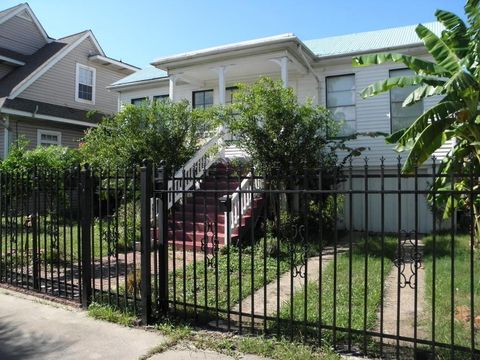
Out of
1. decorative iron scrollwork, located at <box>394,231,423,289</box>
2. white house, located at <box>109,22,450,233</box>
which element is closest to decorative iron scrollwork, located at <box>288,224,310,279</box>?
decorative iron scrollwork, located at <box>394,231,423,289</box>

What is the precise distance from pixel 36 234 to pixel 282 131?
5.72 m

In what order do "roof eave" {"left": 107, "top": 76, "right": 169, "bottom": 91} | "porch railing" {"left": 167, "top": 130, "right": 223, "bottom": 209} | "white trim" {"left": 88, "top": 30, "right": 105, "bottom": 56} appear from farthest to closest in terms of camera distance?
"white trim" {"left": 88, "top": 30, "right": 105, "bottom": 56} < "roof eave" {"left": 107, "top": 76, "right": 169, "bottom": 91} < "porch railing" {"left": 167, "top": 130, "right": 223, "bottom": 209}

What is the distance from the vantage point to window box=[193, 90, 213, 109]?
16.8 metres

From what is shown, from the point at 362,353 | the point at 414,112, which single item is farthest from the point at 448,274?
the point at 414,112

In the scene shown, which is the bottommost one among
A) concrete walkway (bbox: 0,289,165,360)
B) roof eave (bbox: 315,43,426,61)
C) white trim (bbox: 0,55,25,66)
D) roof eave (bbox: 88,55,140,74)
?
concrete walkway (bbox: 0,289,165,360)

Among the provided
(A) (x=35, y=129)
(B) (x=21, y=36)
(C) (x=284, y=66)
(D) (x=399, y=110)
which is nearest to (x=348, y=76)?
(D) (x=399, y=110)

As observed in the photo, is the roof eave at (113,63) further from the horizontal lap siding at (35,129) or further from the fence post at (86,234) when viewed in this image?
the fence post at (86,234)

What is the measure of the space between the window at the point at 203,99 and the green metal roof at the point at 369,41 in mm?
4073

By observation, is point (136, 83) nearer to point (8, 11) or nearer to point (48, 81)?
point (48, 81)

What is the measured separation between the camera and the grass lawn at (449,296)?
4.73m

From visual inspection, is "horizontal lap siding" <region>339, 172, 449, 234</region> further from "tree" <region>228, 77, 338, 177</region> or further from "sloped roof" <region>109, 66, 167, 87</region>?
"sloped roof" <region>109, 66, 167, 87</region>

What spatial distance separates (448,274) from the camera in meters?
7.48

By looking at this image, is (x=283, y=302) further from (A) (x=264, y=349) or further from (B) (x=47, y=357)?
(B) (x=47, y=357)

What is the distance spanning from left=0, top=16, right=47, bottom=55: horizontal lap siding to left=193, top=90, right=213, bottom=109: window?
980 centimetres
